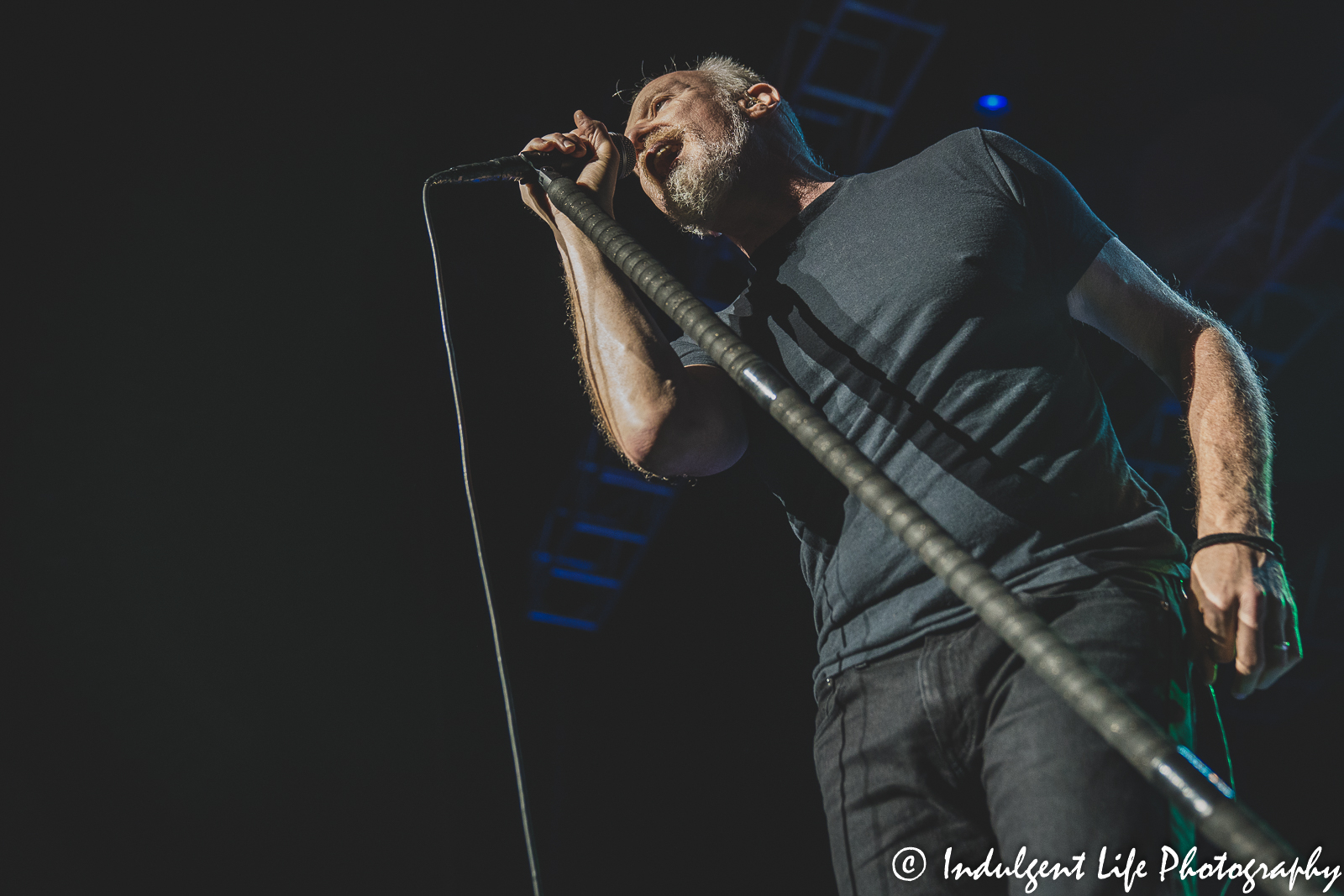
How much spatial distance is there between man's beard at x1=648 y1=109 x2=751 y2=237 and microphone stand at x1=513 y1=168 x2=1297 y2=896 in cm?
68

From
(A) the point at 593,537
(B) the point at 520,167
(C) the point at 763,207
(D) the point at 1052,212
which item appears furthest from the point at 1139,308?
(A) the point at 593,537

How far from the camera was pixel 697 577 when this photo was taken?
6.03 meters

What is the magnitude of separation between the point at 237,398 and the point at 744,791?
3.32 m

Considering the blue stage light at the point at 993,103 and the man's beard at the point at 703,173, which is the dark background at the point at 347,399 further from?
the man's beard at the point at 703,173

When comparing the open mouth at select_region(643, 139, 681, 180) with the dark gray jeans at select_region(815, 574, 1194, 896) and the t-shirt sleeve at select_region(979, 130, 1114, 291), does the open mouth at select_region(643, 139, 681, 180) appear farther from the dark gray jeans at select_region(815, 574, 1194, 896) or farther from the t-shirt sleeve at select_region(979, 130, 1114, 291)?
the dark gray jeans at select_region(815, 574, 1194, 896)

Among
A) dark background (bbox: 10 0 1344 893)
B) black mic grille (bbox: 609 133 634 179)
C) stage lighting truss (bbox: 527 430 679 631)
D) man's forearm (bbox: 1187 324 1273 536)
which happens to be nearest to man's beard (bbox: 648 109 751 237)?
black mic grille (bbox: 609 133 634 179)

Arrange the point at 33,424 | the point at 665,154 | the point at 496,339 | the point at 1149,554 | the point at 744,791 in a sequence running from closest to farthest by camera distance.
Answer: the point at 1149,554 → the point at 665,154 → the point at 33,424 → the point at 496,339 → the point at 744,791

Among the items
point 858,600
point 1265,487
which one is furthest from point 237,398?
point 1265,487

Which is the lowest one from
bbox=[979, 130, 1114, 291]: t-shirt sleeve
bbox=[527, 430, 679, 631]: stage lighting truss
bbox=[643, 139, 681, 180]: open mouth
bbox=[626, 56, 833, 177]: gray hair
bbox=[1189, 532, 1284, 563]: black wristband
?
bbox=[527, 430, 679, 631]: stage lighting truss

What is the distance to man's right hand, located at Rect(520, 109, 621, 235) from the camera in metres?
1.40

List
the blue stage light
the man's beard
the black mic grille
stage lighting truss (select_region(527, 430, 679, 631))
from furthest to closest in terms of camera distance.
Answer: stage lighting truss (select_region(527, 430, 679, 631)) → the blue stage light → the man's beard → the black mic grille

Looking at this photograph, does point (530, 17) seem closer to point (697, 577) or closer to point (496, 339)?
point (496, 339)

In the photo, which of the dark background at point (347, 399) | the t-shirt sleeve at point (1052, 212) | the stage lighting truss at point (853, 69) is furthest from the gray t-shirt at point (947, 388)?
the dark background at point (347, 399)

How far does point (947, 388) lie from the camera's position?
122cm
